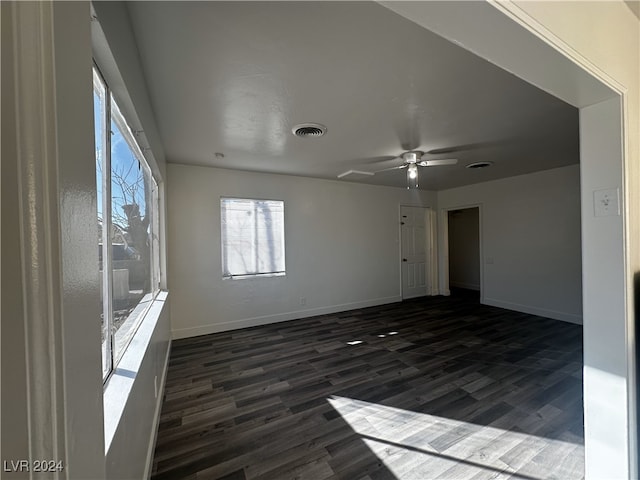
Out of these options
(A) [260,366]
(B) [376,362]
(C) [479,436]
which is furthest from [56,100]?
(B) [376,362]

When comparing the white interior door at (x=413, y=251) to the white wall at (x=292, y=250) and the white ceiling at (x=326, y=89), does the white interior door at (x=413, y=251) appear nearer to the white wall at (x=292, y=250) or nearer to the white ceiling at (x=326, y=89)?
the white wall at (x=292, y=250)

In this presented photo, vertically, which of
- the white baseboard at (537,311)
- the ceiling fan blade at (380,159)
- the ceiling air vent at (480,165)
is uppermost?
the ceiling fan blade at (380,159)

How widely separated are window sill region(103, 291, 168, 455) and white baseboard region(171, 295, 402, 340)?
1856 millimetres

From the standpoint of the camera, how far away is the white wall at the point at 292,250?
11.7 ft

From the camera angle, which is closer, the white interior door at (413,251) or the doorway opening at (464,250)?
the white interior door at (413,251)

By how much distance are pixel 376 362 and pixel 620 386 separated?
186 centimetres

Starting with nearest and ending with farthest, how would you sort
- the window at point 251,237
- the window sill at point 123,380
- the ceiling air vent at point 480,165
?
the window sill at point 123,380 → the ceiling air vent at point 480,165 → the window at point 251,237

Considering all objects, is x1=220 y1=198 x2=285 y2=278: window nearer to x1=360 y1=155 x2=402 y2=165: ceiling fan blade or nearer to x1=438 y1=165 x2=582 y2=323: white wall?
x1=360 y1=155 x2=402 y2=165: ceiling fan blade

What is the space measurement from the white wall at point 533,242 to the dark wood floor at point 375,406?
706 mm

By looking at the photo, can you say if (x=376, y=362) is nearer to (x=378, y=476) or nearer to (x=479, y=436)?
(x=479, y=436)

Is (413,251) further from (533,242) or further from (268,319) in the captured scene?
(268,319)

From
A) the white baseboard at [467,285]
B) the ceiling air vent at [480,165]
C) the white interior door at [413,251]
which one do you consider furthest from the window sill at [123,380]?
the white baseboard at [467,285]

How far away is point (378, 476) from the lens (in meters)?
1.46

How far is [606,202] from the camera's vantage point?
4.14 ft
